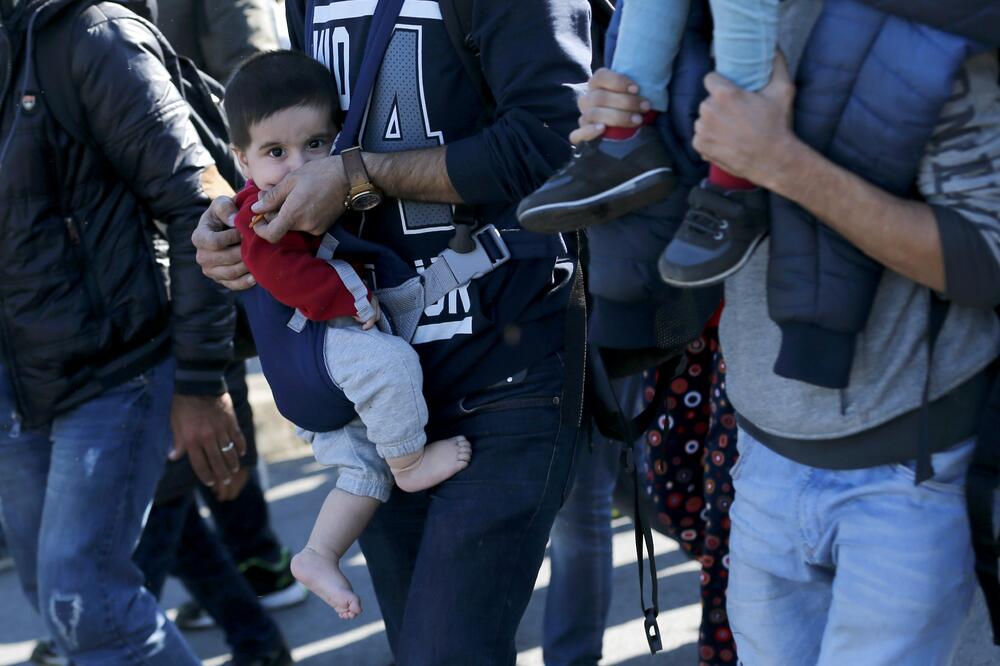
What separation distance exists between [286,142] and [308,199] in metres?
0.14

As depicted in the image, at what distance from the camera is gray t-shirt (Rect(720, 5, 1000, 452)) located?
171cm

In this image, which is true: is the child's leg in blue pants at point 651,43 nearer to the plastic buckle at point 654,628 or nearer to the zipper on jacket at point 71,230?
the plastic buckle at point 654,628

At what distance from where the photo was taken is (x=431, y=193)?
2307mm

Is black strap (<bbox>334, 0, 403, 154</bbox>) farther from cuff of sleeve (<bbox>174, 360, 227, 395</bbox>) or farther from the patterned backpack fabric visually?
cuff of sleeve (<bbox>174, 360, 227, 395</bbox>)

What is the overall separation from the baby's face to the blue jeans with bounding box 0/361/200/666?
1037mm

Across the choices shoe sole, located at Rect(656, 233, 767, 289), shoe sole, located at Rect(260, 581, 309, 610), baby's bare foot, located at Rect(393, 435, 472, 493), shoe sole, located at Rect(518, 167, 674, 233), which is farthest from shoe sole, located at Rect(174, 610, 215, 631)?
shoe sole, located at Rect(656, 233, 767, 289)

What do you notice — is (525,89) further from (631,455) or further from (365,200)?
(631,455)

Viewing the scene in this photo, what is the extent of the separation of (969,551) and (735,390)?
0.43 metres

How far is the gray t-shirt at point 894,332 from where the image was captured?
5.62 ft

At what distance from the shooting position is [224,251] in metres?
2.53

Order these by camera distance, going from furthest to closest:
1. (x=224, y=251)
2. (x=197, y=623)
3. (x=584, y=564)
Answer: (x=197, y=623)
(x=584, y=564)
(x=224, y=251)

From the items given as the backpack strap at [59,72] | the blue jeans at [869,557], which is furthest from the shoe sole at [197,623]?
the blue jeans at [869,557]

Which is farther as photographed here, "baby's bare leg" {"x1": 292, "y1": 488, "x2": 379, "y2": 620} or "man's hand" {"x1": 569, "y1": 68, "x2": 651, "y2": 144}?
"baby's bare leg" {"x1": 292, "y1": 488, "x2": 379, "y2": 620}

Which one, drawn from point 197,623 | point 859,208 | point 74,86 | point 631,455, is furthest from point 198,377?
point 859,208
